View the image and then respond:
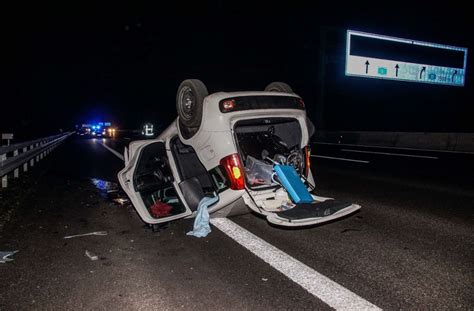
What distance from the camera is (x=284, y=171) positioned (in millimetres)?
4566

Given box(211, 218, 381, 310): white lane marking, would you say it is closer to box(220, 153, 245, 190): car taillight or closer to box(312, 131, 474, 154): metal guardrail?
box(220, 153, 245, 190): car taillight

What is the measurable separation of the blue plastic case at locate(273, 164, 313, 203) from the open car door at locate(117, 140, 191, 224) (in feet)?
4.41

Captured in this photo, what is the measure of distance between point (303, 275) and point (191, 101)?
2.64 meters

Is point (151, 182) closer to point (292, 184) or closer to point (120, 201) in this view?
point (120, 201)

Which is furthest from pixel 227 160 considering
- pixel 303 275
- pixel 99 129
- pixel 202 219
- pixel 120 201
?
pixel 99 129

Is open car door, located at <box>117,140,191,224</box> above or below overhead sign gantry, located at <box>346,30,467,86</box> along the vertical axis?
below

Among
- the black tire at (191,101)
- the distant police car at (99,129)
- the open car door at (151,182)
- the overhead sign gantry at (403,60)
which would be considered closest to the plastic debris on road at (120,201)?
the open car door at (151,182)

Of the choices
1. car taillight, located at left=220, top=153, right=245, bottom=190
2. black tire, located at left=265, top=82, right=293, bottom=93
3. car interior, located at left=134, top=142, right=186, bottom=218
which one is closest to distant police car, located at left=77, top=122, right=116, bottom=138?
car interior, located at left=134, top=142, right=186, bottom=218

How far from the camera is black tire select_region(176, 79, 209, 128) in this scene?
15.2 feet

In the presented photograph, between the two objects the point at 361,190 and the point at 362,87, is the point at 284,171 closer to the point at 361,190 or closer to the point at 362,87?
the point at 361,190

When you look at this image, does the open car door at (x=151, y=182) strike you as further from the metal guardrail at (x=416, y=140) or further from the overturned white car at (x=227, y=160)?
the metal guardrail at (x=416, y=140)

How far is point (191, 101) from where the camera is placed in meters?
4.83

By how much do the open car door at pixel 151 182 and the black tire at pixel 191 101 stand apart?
0.76 m

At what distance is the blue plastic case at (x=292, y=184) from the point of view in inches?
176
